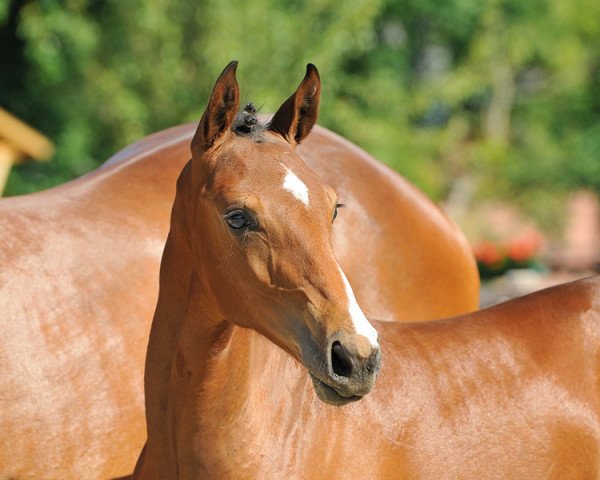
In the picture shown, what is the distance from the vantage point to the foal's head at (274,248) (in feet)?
9.40

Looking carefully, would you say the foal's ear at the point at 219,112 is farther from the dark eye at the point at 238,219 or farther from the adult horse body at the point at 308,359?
the dark eye at the point at 238,219

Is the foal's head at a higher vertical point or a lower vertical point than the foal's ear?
lower

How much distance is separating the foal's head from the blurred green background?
5516 millimetres

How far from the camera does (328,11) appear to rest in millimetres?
12820

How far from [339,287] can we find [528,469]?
100 centimetres

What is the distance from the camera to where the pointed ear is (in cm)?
333

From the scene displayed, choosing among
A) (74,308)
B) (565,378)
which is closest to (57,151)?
(74,308)

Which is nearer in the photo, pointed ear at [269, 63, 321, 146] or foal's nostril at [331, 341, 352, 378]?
foal's nostril at [331, 341, 352, 378]

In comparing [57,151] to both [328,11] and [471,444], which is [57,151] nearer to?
[328,11]

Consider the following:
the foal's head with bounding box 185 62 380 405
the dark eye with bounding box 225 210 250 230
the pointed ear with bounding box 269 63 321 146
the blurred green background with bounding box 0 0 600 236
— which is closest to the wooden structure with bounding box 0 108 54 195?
the blurred green background with bounding box 0 0 600 236

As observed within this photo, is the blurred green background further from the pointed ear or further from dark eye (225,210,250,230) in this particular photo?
dark eye (225,210,250,230)

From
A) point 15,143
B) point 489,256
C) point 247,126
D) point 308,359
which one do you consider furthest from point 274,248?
point 489,256

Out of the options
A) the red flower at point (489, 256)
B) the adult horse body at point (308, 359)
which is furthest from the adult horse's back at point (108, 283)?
the red flower at point (489, 256)

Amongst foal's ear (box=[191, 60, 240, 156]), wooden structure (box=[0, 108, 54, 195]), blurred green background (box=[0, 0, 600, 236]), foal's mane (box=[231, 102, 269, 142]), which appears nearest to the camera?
foal's ear (box=[191, 60, 240, 156])
